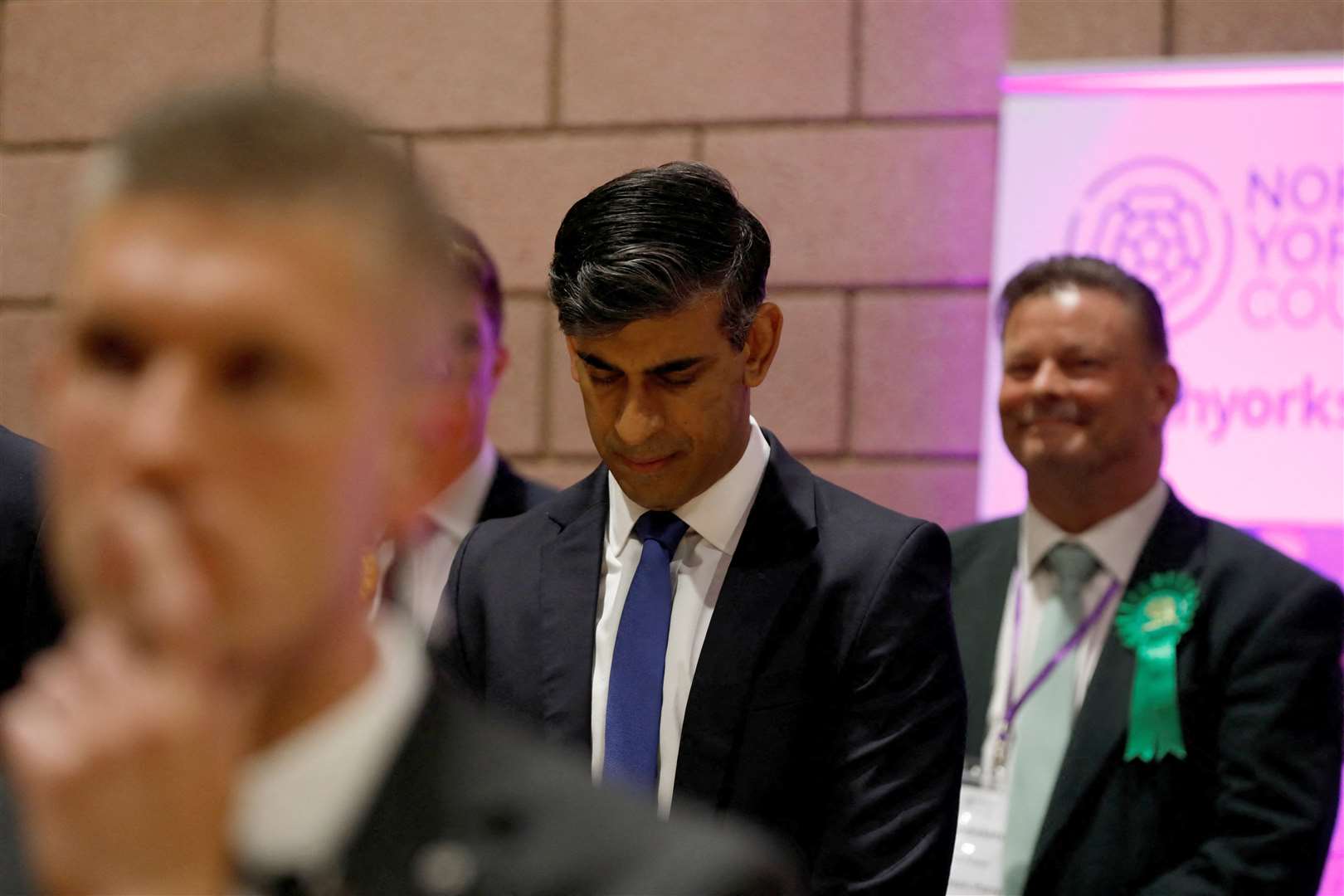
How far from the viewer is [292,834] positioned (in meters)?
0.92

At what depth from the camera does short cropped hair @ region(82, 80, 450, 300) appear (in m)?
0.88

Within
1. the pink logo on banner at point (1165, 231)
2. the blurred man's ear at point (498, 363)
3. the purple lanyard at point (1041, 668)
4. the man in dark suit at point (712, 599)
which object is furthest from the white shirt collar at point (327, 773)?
the pink logo on banner at point (1165, 231)

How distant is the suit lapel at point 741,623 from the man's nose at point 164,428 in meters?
1.60

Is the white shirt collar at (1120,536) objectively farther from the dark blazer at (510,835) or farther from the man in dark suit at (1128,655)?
the dark blazer at (510,835)

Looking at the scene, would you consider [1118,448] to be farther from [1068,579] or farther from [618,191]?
[618,191]

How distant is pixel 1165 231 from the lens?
4020mm

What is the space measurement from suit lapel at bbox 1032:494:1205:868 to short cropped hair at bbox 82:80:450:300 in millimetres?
2506

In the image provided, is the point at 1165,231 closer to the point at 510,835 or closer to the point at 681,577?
the point at 681,577

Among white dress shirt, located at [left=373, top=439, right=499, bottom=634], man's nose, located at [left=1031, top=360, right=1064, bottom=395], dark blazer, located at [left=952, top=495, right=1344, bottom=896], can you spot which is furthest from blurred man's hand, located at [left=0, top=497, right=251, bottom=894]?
man's nose, located at [left=1031, top=360, right=1064, bottom=395]

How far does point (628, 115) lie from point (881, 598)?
8.38 feet

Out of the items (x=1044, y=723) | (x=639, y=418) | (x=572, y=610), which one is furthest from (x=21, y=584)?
(x=1044, y=723)

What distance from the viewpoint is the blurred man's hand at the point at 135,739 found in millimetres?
762

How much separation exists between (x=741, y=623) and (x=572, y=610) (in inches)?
9.9

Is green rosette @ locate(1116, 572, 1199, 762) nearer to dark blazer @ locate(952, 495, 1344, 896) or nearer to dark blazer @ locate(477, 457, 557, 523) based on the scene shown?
dark blazer @ locate(952, 495, 1344, 896)
